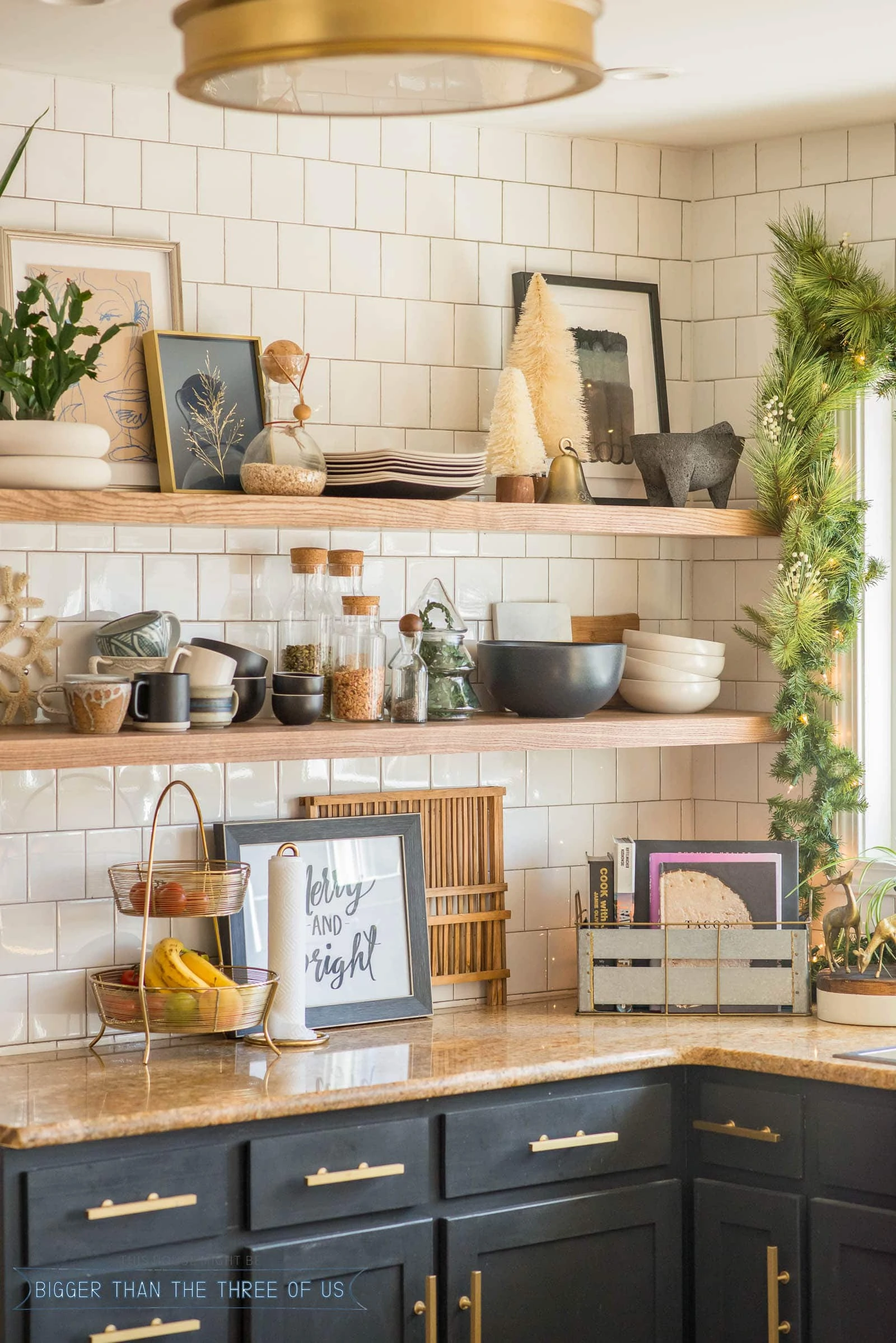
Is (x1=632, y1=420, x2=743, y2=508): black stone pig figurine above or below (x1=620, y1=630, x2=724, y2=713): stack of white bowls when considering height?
above

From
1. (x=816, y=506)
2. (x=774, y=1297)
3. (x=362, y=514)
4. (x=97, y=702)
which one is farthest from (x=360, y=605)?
(x=774, y=1297)

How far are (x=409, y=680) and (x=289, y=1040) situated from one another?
755 mm

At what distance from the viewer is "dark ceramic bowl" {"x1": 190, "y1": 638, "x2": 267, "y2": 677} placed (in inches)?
122

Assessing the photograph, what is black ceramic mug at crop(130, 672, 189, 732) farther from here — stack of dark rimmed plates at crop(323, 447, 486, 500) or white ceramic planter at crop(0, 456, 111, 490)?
stack of dark rimmed plates at crop(323, 447, 486, 500)

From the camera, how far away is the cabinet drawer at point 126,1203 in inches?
98.1

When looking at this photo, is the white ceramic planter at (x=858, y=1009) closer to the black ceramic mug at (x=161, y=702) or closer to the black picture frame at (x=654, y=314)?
the black picture frame at (x=654, y=314)

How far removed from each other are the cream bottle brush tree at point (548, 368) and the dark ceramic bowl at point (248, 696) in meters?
0.86

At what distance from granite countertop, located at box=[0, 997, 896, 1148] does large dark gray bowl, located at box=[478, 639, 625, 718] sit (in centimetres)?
67

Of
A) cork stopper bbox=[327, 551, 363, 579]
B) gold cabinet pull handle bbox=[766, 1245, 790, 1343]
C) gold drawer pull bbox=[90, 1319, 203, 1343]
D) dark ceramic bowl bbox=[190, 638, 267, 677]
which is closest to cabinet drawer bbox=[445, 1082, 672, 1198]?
gold cabinet pull handle bbox=[766, 1245, 790, 1343]

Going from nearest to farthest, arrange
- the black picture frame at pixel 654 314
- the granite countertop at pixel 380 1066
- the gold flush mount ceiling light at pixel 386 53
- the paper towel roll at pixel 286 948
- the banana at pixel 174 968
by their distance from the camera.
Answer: the gold flush mount ceiling light at pixel 386 53, the granite countertop at pixel 380 1066, the banana at pixel 174 968, the paper towel roll at pixel 286 948, the black picture frame at pixel 654 314

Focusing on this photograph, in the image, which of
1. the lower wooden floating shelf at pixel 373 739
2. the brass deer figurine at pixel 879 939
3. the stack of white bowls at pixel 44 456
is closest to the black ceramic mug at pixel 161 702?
the lower wooden floating shelf at pixel 373 739

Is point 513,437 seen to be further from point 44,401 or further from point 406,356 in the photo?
point 44,401

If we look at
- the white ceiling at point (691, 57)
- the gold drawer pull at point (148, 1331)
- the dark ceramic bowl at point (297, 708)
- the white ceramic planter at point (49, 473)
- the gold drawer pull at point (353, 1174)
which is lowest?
the gold drawer pull at point (148, 1331)

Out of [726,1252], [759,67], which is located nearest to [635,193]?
[759,67]
